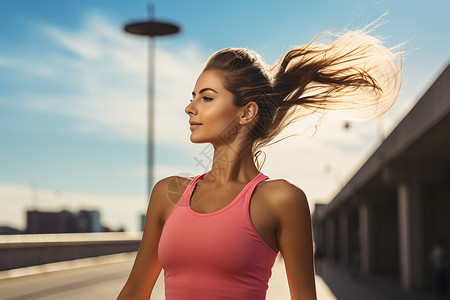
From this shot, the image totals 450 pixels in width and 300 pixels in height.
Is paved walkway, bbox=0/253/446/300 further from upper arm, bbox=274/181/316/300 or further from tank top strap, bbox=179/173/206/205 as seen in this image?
upper arm, bbox=274/181/316/300

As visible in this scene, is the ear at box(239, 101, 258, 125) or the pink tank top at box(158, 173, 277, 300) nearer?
the pink tank top at box(158, 173, 277, 300)

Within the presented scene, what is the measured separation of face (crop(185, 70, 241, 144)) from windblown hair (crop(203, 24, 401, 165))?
81mm

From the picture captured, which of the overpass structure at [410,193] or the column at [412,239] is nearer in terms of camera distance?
the overpass structure at [410,193]

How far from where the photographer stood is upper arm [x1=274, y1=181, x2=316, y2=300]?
7.84ft

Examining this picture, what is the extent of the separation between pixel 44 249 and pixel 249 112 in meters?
23.6

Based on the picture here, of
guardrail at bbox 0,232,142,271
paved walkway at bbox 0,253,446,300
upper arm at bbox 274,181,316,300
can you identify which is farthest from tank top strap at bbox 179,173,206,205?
guardrail at bbox 0,232,142,271

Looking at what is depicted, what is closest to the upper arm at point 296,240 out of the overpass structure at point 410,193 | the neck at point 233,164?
the neck at point 233,164

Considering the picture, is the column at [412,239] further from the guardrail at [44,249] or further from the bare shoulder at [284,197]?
the bare shoulder at [284,197]

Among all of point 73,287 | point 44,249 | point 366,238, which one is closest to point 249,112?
point 73,287

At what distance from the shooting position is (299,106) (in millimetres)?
2797

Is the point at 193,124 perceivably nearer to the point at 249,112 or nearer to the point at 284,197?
the point at 249,112

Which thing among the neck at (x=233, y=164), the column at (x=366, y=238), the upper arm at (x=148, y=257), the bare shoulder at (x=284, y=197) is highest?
the neck at (x=233, y=164)

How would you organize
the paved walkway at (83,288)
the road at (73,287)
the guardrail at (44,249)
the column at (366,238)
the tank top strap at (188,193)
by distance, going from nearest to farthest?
the tank top strap at (188,193) → the road at (73,287) → the paved walkway at (83,288) → the guardrail at (44,249) → the column at (366,238)

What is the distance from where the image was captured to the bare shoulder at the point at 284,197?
2408 mm
